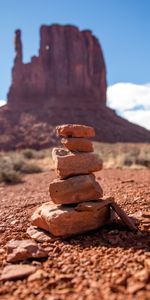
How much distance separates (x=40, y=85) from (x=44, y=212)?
7012cm

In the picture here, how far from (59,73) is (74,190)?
2841 inches

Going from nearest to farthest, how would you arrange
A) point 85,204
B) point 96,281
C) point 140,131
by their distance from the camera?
1. point 96,281
2. point 85,204
3. point 140,131

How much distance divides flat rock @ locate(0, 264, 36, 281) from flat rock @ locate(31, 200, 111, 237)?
1261mm

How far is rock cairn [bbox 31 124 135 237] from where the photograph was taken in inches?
251

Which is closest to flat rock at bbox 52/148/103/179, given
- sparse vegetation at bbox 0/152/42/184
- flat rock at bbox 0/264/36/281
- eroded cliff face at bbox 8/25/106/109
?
flat rock at bbox 0/264/36/281

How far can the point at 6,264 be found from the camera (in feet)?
17.9

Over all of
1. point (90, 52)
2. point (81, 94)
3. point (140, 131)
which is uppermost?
point (90, 52)

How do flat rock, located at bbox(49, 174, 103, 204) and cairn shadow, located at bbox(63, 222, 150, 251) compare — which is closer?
cairn shadow, located at bbox(63, 222, 150, 251)

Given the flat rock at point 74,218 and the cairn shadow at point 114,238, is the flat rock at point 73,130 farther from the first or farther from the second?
the cairn shadow at point 114,238

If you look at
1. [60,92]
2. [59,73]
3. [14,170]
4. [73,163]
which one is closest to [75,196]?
[73,163]

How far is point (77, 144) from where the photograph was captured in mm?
7102

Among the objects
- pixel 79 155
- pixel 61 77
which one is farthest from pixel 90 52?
pixel 79 155

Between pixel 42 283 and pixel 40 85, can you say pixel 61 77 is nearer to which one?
pixel 40 85

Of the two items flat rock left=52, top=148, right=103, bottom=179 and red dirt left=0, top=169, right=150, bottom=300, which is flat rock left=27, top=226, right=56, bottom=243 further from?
flat rock left=52, top=148, right=103, bottom=179
